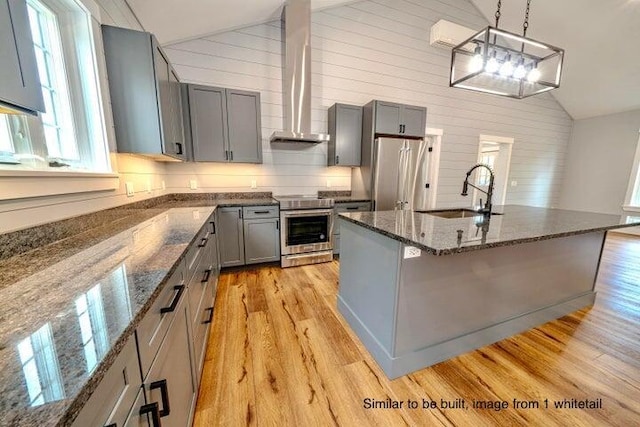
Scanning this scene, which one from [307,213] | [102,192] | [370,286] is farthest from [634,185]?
[102,192]

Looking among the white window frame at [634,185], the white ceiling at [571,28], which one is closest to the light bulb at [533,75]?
the white ceiling at [571,28]

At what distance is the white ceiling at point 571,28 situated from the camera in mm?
2531

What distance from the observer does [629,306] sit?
7.80 feet

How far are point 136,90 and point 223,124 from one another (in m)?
1.13

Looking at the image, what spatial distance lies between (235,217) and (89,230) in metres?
1.54

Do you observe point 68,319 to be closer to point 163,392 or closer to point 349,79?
point 163,392

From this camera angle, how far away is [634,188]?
5.14 meters

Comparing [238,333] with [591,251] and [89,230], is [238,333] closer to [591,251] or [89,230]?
[89,230]

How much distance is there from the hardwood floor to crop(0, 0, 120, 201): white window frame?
52.4 inches

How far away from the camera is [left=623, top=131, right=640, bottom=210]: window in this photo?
5.07m

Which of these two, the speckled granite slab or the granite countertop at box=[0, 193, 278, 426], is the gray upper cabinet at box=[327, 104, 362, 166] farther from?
the speckled granite slab

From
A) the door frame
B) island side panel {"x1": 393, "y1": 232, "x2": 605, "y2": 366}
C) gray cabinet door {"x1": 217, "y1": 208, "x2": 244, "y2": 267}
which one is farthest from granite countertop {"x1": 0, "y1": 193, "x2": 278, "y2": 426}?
the door frame

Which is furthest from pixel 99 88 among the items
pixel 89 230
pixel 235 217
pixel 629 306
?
pixel 629 306

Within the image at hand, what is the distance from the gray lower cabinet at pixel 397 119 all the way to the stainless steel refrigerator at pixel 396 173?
9.6 inches
